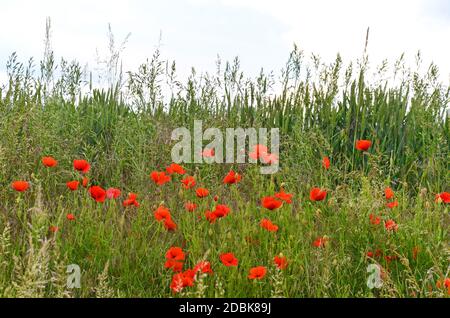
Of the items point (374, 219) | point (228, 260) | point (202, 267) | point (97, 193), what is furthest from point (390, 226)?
point (97, 193)

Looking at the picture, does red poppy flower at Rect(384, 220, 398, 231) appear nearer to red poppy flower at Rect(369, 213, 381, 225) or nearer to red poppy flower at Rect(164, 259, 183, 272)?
red poppy flower at Rect(369, 213, 381, 225)

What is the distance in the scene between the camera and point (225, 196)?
3.90 metres

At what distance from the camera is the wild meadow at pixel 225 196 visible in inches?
103

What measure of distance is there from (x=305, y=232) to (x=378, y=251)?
419mm

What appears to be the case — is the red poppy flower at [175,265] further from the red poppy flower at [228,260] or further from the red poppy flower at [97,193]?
the red poppy flower at [97,193]

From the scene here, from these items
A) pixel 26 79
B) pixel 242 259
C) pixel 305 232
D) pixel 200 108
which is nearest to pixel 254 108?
pixel 200 108

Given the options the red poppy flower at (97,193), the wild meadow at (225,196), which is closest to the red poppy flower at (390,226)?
the wild meadow at (225,196)

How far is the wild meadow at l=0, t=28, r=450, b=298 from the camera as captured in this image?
2.61 m

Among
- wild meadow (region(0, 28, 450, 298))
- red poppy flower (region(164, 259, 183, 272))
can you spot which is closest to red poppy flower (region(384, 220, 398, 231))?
wild meadow (region(0, 28, 450, 298))

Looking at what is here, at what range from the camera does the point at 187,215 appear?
3092 millimetres
